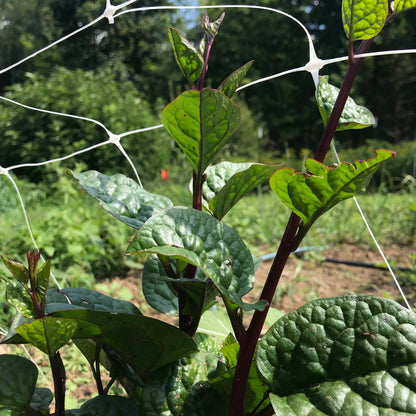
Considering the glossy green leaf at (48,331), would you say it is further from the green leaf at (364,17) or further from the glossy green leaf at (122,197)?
the green leaf at (364,17)

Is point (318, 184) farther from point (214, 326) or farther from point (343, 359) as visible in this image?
point (214, 326)

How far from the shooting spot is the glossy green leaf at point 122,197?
1.81ft

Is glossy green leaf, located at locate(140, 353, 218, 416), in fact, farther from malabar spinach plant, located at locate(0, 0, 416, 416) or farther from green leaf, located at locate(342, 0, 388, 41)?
green leaf, located at locate(342, 0, 388, 41)

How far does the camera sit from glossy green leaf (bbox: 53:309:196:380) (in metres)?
0.50

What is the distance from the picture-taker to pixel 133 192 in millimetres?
604

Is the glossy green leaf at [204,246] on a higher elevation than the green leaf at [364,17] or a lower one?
lower

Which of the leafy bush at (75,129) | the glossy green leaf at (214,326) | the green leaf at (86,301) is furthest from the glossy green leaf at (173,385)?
the leafy bush at (75,129)

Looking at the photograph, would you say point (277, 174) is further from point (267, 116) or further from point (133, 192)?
point (267, 116)

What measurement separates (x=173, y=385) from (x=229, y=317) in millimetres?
122

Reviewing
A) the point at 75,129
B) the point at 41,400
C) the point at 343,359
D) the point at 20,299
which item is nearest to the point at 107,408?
the point at 41,400

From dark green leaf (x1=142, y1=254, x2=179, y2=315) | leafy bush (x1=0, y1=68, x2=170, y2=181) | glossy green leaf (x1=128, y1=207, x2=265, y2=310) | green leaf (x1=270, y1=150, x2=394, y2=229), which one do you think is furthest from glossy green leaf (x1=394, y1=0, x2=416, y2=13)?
leafy bush (x1=0, y1=68, x2=170, y2=181)

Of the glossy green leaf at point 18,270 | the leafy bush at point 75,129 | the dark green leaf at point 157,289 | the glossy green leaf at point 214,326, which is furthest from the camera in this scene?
the leafy bush at point 75,129

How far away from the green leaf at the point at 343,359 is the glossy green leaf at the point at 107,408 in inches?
7.8

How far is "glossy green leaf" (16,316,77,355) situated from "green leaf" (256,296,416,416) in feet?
0.76
